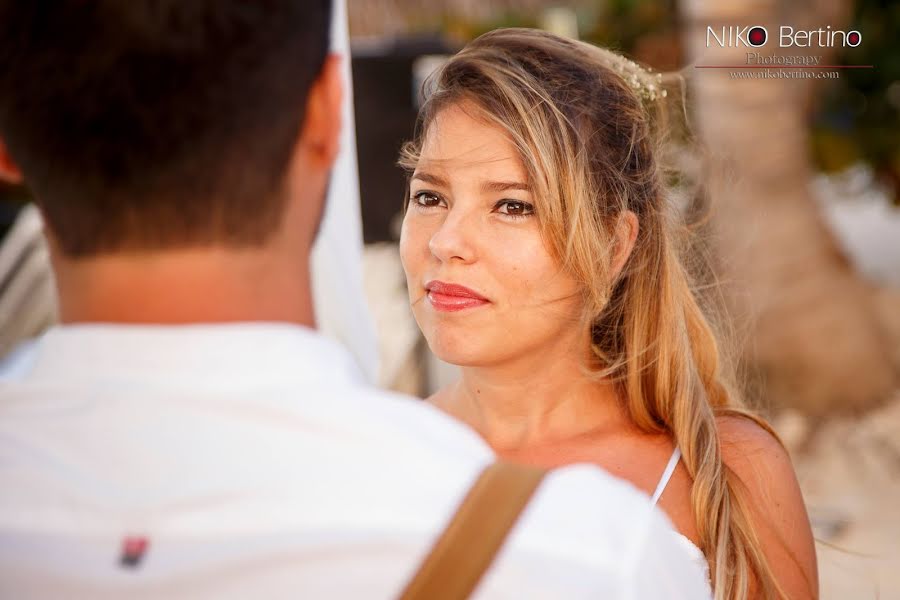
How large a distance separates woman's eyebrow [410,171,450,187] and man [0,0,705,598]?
141 cm

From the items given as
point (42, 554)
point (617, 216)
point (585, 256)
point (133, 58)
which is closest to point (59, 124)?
point (133, 58)

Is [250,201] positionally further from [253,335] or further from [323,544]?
[323,544]

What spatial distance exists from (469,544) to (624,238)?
67.7 inches

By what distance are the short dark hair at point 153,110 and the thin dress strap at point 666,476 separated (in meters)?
1.51

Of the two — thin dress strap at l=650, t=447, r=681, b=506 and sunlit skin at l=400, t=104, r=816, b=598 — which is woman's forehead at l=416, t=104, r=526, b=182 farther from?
thin dress strap at l=650, t=447, r=681, b=506

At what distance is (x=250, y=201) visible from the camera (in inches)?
42.3

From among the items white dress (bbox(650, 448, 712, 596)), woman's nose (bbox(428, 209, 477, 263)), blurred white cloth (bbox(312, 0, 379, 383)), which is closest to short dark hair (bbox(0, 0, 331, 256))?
blurred white cloth (bbox(312, 0, 379, 383))

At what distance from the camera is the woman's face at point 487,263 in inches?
95.6

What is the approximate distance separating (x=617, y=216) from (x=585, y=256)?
19 centimetres

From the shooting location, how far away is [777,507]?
2309mm

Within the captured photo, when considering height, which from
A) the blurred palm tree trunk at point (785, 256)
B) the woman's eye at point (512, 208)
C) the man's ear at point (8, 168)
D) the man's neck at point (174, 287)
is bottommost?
the blurred palm tree trunk at point (785, 256)

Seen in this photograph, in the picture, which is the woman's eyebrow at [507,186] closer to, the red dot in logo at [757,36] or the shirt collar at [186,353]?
the shirt collar at [186,353]

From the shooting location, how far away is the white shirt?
3.32 ft

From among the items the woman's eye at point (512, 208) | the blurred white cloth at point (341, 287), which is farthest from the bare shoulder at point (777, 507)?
the blurred white cloth at point (341, 287)
